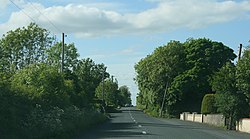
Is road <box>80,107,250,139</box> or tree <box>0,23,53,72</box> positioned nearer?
road <box>80,107,250,139</box>

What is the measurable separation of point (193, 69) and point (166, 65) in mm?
8178

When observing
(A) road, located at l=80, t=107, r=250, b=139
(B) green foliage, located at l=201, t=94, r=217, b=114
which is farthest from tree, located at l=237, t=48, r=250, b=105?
(B) green foliage, located at l=201, t=94, r=217, b=114

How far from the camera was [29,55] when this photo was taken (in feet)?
236

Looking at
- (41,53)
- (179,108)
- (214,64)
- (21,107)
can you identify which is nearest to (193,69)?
(214,64)

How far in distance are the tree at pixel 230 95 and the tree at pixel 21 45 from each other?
3435cm

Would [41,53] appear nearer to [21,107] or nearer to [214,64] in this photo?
[214,64]

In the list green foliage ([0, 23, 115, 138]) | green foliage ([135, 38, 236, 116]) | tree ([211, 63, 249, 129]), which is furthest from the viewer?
green foliage ([135, 38, 236, 116])

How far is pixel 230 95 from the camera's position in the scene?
42094 millimetres

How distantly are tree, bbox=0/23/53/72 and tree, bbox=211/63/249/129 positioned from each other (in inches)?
1352

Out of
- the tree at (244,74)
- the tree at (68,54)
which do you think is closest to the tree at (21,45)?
the tree at (68,54)

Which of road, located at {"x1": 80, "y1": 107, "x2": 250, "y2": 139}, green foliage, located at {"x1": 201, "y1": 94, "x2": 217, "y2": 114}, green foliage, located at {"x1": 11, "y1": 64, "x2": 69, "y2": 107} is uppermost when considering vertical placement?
green foliage, located at {"x1": 11, "y1": 64, "x2": 69, "y2": 107}

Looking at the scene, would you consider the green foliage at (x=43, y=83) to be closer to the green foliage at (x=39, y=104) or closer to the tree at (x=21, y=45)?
the green foliage at (x=39, y=104)

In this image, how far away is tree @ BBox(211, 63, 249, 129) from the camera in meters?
41.5

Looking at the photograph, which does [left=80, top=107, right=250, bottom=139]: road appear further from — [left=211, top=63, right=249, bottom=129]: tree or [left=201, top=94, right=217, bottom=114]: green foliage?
[left=201, top=94, right=217, bottom=114]: green foliage
